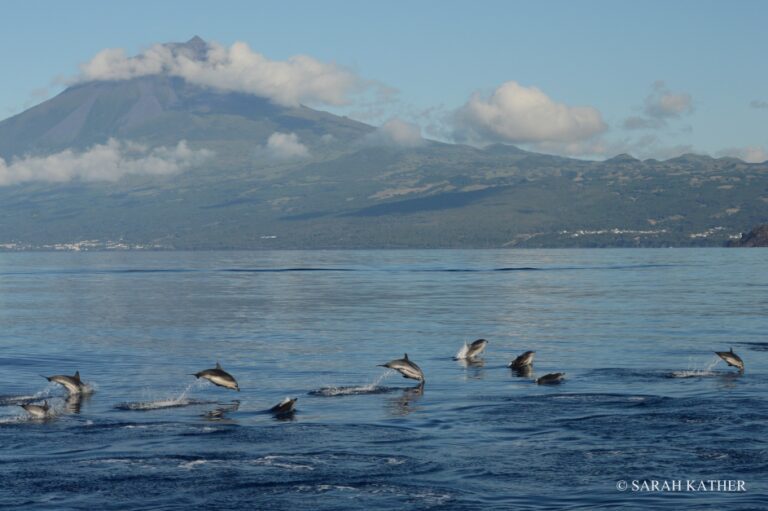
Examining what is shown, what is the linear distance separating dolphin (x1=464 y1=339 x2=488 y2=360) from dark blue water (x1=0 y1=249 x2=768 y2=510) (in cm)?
79

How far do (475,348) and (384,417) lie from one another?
1551 cm

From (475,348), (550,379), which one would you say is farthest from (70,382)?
(475,348)

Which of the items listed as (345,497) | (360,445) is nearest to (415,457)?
(360,445)

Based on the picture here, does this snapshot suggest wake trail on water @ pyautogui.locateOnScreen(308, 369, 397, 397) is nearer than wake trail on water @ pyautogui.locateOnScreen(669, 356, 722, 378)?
Yes

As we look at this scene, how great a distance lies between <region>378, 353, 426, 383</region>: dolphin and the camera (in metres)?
38.0

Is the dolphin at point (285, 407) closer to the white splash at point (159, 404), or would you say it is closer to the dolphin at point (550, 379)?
the white splash at point (159, 404)

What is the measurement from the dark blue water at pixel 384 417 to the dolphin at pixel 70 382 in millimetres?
483

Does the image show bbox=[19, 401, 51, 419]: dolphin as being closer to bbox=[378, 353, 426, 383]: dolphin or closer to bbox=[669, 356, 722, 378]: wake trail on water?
bbox=[378, 353, 426, 383]: dolphin

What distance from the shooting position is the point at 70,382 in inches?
1417

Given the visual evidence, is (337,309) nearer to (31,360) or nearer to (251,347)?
(251,347)

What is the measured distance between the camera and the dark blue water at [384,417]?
897 inches

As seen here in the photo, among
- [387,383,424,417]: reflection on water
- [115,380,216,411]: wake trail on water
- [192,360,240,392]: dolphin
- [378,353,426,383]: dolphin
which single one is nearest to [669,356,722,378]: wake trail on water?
[378,353,426,383]: dolphin

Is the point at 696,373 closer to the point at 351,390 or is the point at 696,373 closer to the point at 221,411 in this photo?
the point at 351,390

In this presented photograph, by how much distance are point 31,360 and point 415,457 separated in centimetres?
2936
